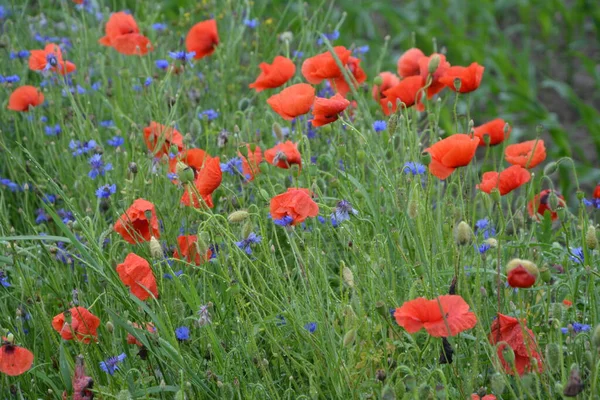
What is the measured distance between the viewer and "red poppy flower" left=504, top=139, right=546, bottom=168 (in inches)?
81.1

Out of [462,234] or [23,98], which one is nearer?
[462,234]

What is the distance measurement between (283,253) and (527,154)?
68 cm

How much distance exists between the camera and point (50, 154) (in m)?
2.62

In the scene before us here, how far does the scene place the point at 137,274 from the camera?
1814 millimetres

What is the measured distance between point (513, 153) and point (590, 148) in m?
2.21

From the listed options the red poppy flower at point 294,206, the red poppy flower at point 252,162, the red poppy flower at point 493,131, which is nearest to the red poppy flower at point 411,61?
the red poppy flower at point 493,131

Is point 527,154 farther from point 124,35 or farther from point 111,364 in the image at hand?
point 124,35

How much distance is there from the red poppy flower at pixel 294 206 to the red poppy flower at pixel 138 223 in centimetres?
30

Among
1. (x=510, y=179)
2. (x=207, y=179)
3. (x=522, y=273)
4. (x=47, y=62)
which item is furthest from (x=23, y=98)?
(x=522, y=273)

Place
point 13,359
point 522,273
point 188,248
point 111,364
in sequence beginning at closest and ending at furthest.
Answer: point 522,273 < point 13,359 < point 111,364 < point 188,248

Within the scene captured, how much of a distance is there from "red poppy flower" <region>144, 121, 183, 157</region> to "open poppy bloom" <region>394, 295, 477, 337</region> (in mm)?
993

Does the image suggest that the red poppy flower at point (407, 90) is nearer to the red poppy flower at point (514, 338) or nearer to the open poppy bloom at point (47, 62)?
the red poppy flower at point (514, 338)

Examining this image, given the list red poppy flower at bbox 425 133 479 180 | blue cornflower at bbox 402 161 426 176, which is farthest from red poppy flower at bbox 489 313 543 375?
blue cornflower at bbox 402 161 426 176

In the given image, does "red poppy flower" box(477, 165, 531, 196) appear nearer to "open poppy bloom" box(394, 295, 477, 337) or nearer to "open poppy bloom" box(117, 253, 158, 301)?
"open poppy bloom" box(394, 295, 477, 337)
